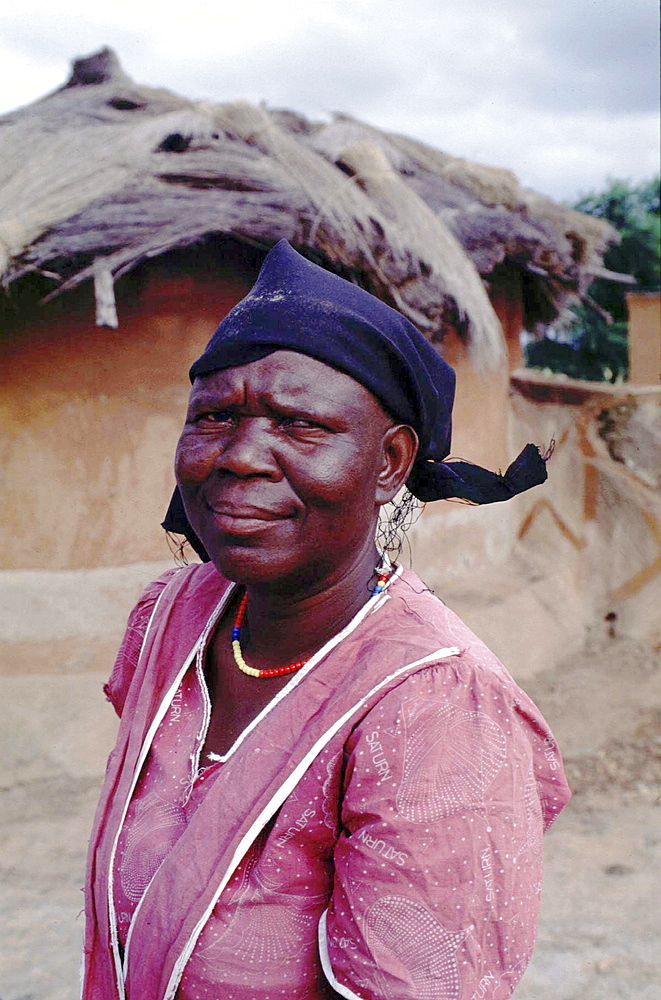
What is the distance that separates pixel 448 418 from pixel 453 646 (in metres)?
0.40

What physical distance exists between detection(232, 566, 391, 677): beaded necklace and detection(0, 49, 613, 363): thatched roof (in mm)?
3032

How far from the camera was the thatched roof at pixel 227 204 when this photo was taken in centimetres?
445

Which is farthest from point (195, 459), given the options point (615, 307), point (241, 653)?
point (615, 307)

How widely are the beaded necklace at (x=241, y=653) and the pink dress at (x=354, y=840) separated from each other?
4 centimetres

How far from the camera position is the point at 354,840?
1163 millimetres

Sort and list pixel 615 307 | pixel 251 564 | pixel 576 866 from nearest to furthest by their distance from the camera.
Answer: pixel 251 564 → pixel 576 866 → pixel 615 307

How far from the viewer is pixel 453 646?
4.30 ft

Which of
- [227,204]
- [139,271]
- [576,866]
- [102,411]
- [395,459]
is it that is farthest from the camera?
[102,411]

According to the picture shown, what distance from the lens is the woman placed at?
1.14 meters

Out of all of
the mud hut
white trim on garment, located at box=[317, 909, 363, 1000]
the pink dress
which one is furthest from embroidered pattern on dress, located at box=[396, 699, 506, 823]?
the mud hut

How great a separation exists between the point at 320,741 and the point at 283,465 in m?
0.39

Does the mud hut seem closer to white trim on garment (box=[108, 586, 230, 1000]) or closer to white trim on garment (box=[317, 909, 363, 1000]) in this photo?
white trim on garment (box=[108, 586, 230, 1000])

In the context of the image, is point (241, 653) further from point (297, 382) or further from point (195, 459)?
point (297, 382)

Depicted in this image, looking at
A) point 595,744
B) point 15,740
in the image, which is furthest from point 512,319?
point 15,740
